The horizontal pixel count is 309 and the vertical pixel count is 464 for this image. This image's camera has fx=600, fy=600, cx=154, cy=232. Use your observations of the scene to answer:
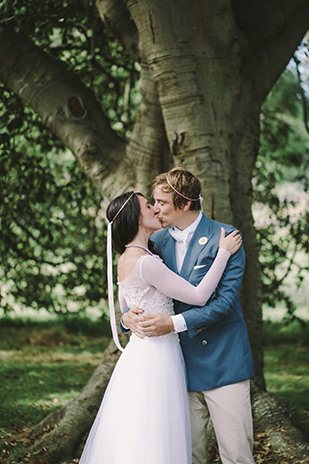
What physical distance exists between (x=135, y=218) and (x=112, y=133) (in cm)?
221

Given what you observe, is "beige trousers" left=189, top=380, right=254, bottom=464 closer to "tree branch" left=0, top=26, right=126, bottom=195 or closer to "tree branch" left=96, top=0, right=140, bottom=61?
"tree branch" left=0, top=26, right=126, bottom=195

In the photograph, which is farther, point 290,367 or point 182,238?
point 290,367

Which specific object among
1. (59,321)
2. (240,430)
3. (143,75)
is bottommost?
(59,321)

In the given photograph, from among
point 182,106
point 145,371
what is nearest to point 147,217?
point 145,371

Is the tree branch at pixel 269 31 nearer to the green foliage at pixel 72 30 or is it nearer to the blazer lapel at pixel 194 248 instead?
the green foliage at pixel 72 30

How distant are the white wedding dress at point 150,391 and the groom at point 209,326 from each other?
0.09m

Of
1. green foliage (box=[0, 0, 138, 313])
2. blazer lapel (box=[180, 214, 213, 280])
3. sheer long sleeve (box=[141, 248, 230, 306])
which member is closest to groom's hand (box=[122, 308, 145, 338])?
sheer long sleeve (box=[141, 248, 230, 306])

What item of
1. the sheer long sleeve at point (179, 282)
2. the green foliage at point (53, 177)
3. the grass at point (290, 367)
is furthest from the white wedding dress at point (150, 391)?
the green foliage at point (53, 177)

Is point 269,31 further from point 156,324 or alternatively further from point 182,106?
point 156,324

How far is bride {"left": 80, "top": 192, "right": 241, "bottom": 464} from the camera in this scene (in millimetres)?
3301

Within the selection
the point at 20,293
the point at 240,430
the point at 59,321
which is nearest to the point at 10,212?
the point at 20,293

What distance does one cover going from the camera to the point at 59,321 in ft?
33.4

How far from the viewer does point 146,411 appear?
131 inches

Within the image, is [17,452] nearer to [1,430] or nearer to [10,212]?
[1,430]
